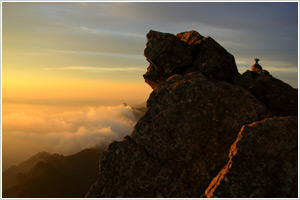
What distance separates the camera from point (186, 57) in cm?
2367

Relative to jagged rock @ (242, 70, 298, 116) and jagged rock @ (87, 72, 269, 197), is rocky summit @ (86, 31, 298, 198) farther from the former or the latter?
jagged rock @ (242, 70, 298, 116)

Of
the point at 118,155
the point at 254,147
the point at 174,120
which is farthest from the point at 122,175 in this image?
the point at 254,147

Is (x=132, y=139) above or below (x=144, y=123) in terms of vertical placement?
below

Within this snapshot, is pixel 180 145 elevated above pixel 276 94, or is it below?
below

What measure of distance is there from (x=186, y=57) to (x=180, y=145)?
29.2 ft

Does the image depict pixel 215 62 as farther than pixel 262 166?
Yes

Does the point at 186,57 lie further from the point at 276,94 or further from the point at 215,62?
the point at 276,94

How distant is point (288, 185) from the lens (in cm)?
1309

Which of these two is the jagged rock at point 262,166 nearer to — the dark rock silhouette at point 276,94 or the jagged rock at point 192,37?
the dark rock silhouette at point 276,94

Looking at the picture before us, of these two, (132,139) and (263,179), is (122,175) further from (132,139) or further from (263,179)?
(263,179)

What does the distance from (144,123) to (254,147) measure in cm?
836

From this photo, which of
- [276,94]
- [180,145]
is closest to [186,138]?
[180,145]

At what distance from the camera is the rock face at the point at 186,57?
23188mm

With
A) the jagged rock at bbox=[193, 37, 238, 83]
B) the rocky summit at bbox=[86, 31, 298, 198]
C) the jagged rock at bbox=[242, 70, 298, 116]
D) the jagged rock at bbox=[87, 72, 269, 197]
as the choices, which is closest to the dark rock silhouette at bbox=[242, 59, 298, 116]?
the jagged rock at bbox=[242, 70, 298, 116]
